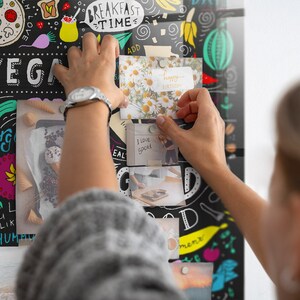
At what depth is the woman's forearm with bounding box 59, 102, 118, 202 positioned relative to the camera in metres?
0.70

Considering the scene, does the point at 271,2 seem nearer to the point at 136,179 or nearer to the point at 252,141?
the point at 252,141

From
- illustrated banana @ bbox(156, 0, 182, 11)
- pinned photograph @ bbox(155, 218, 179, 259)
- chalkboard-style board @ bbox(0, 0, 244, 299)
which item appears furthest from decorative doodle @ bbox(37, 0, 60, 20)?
pinned photograph @ bbox(155, 218, 179, 259)

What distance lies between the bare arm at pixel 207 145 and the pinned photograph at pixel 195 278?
0.13 metres

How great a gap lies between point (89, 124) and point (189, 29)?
36 centimetres

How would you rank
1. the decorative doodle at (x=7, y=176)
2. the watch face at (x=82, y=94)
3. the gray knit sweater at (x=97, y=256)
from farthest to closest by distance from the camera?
1. the decorative doodle at (x=7, y=176)
2. the watch face at (x=82, y=94)
3. the gray knit sweater at (x=97, y=256)

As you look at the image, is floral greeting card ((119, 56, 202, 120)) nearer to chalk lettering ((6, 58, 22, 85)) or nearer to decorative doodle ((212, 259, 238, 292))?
chalk lettering ((6, 58, 22, 85))

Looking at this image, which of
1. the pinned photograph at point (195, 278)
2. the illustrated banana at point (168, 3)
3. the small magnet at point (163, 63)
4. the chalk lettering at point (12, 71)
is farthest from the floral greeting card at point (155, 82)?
the pinned photograph at point (195, 278)

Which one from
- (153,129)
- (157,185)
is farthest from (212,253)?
(153,129)

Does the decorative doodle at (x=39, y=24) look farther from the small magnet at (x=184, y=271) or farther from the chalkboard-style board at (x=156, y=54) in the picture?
the small magnet at (x=184, y=271)

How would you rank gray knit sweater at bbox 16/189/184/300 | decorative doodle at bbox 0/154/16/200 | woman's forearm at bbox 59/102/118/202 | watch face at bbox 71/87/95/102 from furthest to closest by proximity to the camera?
decorative doodle at bbox 0/154/16/200, watch face at bbox 71/87/95/102, woman's forearm at bbox 59/102/118/202, gray knit sweater at bbox 16/189/184/300

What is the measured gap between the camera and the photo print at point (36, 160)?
94 cm

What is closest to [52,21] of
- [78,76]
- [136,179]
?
[78,76]

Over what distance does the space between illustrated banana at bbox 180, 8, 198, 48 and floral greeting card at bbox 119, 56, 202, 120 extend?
0.04m

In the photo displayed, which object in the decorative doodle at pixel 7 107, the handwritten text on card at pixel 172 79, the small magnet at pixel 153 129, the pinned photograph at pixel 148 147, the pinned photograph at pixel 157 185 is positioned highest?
the handwritten text on card at pixel 172 79
